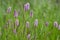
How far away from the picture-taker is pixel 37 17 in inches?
84.9

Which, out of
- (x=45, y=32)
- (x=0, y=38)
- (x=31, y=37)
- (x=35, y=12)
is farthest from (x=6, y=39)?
(x=35, y=12)

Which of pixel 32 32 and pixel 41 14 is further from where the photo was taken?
pixel 41 14

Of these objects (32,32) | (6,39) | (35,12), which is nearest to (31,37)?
(32,32)

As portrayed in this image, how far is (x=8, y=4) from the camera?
7.40 ft

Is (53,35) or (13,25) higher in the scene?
(13,25)

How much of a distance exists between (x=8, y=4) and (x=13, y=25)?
47 cm

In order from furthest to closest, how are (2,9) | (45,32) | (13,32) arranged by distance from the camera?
(2,9) → (45,32) → (13,32)

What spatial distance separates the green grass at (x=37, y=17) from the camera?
186cm

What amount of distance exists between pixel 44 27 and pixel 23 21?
19 cm

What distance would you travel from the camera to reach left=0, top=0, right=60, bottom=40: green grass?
186 centimetres

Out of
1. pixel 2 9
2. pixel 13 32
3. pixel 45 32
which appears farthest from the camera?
pixel 2 9

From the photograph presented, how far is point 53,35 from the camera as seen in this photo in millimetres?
1984

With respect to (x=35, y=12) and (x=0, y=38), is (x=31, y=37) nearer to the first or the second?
(x=0, y=38)

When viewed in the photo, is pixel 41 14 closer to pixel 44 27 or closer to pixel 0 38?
pixel 44 27
